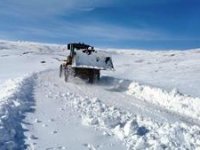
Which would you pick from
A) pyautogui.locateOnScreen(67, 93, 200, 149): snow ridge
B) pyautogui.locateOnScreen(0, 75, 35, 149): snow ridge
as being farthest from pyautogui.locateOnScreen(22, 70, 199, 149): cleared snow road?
pyautogui.locateOnScreen(0, 75, 35, 149): snow ridge

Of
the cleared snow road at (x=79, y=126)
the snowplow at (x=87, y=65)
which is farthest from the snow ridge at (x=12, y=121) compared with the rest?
the snowplow at (x=87, y=65)

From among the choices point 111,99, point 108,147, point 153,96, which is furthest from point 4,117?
point 153,96

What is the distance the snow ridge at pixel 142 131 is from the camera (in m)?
8.86

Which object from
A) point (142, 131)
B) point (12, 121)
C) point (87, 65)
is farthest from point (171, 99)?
point (12, 121)

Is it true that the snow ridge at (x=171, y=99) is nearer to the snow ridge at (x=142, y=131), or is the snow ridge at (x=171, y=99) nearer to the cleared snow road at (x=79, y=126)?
the cleared snow road at (x=79, y=126)

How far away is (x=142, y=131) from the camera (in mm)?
9828

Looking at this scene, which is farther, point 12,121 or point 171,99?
point 171,99

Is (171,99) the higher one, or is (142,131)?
(142,131)

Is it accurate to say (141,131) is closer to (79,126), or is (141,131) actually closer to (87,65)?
(79,126)

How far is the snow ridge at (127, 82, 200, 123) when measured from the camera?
15290 millimetres

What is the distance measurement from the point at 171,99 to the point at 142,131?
7.85 metres

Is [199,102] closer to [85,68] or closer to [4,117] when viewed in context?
[4,117]

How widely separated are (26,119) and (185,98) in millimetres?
8274

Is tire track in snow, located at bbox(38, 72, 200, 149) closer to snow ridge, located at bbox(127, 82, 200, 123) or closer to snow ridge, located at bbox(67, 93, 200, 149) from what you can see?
snow ridge, located at bbox(67, 93, 200, 149)
